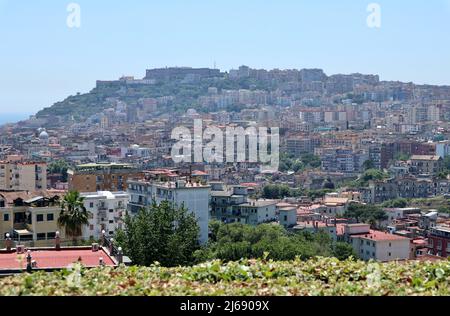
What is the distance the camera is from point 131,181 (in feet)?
57.1

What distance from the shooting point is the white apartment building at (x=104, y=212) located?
577 inches

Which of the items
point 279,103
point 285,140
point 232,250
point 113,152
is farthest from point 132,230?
point 279,103

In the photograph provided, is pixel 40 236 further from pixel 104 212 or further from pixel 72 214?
pixel 104 212

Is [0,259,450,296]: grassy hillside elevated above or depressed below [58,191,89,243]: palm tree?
above

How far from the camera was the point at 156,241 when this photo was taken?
30.6ft

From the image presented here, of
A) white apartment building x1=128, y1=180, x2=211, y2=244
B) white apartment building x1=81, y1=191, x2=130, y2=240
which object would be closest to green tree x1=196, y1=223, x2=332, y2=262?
white apartment building x1=128, y1=180, x2=211, y2=244

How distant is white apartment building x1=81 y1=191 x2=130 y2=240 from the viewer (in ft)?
48.1

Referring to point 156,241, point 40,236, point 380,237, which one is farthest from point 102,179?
point 156,241

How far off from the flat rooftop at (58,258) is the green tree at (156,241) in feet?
7.19

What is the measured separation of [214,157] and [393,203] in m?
13.7

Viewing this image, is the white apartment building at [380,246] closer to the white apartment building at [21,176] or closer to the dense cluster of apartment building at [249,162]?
the dense cluster of apartment building at [249,162]

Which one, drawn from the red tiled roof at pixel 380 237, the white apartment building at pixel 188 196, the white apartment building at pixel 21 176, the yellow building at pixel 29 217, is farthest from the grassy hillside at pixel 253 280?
the white apartment building at pixel 21 176

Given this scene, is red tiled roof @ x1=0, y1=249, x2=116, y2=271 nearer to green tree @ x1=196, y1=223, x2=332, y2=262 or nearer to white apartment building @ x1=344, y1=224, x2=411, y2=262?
green tree @ x1=196, y1=223, x2=332, y2=262

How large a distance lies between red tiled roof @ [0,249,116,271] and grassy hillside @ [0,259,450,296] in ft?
9.27
